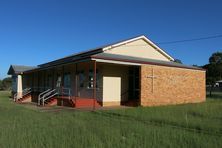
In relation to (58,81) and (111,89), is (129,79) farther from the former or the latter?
(58,81)

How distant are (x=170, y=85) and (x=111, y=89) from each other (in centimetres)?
475

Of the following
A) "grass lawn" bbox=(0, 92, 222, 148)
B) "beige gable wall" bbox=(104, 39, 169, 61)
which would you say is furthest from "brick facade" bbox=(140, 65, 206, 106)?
"grass lawn" bbox=(0, 92, 222, 148)

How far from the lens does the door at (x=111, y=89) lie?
809 inches

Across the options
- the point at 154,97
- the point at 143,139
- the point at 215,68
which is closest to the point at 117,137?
the point at 143,139

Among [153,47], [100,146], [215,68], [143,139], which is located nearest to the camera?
[100,146]

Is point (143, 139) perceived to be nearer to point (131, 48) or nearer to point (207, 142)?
point (207, 142)

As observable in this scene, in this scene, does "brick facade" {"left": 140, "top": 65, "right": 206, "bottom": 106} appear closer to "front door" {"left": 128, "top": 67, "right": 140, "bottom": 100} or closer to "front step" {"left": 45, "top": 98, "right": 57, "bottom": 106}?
"front door" {"left": 128, "top": 67, "right": 140, "bottom": 100}

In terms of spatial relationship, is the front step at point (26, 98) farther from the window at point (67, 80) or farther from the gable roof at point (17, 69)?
the window at point (67, 80)

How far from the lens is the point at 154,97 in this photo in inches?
802

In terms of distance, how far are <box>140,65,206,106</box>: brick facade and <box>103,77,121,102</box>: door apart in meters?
2.50

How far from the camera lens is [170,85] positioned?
71.7 ft

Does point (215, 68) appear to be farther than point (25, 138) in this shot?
Yes

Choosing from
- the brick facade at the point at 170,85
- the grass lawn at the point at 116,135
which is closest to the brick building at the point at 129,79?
the brick facade at the point at 170,85

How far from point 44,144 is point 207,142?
4.37 m
